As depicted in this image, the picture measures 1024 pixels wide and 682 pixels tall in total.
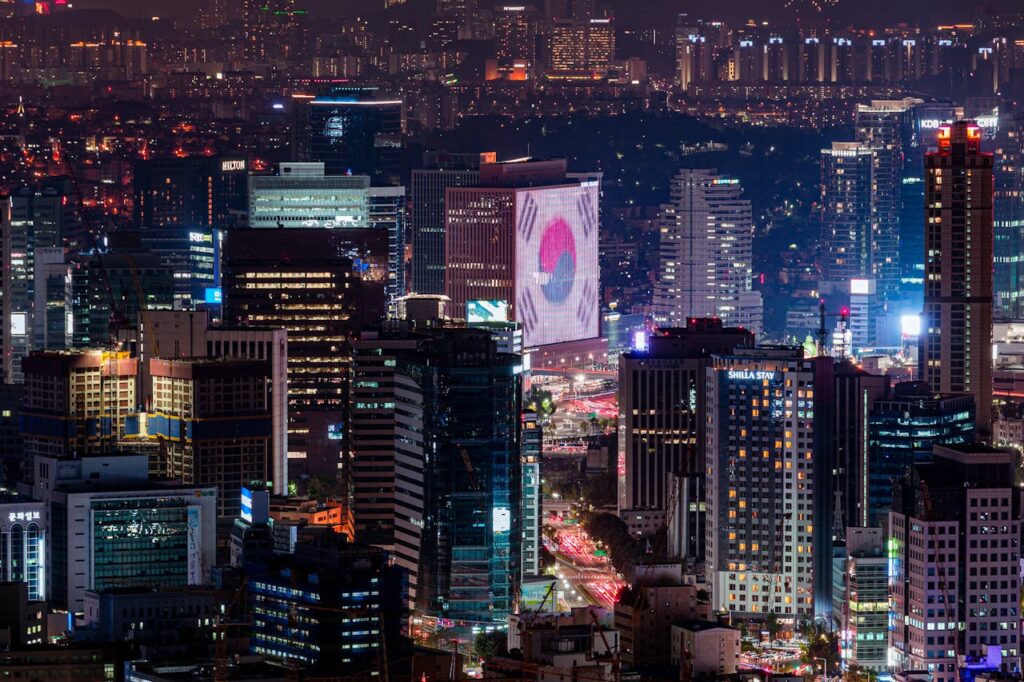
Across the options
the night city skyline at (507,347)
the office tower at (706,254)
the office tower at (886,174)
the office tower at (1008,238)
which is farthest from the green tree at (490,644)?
the office tower at (886,174)

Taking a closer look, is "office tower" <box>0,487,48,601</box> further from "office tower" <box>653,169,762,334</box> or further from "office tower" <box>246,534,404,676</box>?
"office tower" <box>653,169,762,334</box>

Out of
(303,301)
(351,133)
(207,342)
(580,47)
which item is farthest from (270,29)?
(207,342)

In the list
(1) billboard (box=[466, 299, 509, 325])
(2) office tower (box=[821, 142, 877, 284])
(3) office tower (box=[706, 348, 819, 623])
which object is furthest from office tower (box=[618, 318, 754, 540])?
(2) office tower (box=[821, 142, 877, 284])

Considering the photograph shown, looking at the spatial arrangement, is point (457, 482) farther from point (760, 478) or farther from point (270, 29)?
point (270, 29)

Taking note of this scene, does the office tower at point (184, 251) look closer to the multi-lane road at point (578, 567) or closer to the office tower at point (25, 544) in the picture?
the multi-lane road at point (578, 567)

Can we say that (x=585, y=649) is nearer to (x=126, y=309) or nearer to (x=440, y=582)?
(x=440, y=582)

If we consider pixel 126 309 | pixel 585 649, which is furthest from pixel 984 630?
pixel 126 309
